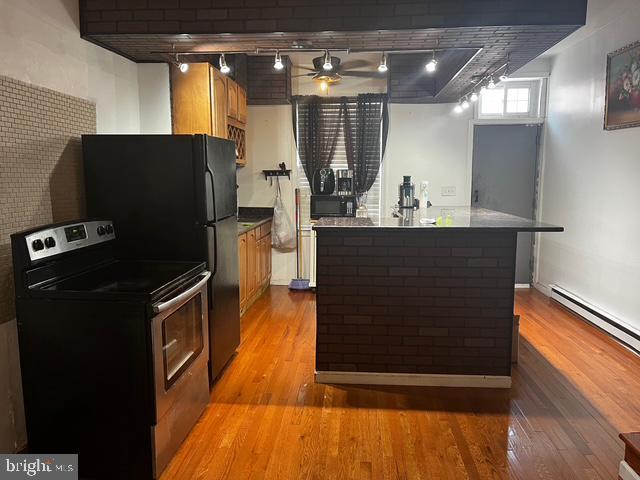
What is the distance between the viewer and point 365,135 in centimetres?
551

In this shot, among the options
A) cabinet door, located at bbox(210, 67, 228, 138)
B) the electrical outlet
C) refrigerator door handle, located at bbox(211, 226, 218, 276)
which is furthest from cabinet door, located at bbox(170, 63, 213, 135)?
the electrical outlet

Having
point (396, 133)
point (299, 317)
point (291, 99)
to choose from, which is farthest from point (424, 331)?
point (291, 99)

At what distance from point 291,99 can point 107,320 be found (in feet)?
13.5

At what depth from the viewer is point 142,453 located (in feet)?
6.80

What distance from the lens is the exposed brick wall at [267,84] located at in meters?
5.45

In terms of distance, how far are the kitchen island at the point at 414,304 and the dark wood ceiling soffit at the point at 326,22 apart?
1.21 metres

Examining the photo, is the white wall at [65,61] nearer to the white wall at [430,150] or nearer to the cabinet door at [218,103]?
the cabinet door at [218,103]

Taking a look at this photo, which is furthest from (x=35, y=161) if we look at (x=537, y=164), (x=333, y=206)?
(x=537, y=164)

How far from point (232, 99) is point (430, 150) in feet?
8.08

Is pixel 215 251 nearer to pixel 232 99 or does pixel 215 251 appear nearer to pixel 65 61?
pixel 65 61

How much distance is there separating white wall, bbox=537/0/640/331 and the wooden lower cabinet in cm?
336

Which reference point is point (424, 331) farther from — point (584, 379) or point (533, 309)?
point (533, 309)

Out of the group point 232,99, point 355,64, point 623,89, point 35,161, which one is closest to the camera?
point 35,161

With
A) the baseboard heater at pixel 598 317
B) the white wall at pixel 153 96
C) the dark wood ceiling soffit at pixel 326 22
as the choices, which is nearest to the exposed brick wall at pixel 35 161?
the dark wood ceiling soffit at pixel 326 22
